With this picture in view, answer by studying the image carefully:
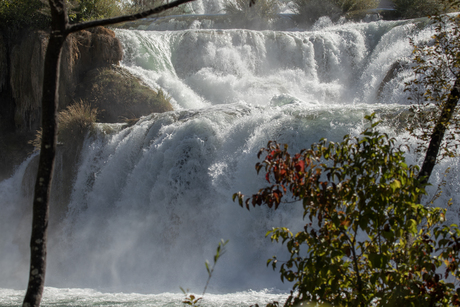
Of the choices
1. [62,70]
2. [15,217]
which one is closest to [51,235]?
[15,217]

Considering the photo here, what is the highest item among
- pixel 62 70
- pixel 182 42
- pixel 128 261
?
pixel 182 42

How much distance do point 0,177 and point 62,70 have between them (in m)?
3.76

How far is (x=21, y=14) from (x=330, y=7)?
1620 centimetres

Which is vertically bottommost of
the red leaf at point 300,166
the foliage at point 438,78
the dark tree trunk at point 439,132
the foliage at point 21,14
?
the red leaf at point 300,166

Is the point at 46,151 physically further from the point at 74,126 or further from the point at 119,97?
the point at 119,97

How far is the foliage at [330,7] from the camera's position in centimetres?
2168

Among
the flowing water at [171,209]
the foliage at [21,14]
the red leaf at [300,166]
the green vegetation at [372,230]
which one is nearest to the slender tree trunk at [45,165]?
the green vegetation at [372,230]

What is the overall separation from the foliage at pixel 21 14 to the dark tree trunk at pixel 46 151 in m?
10.7

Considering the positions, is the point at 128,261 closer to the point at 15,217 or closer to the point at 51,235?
the point at 51,235

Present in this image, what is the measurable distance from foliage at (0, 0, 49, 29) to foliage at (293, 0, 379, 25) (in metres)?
15.1

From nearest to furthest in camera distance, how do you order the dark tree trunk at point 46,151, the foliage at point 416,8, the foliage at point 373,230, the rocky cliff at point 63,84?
1. the foliage at point 373,230
2. the dark tree trunk at point 46,151
3. the rocky cliff at point 63,84
4. the foliage at point 416,8

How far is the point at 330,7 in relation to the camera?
21672 millimetres

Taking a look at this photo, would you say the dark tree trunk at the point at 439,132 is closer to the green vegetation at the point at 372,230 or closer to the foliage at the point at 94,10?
the green vegetation at the point at 372,230

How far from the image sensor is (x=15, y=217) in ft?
33.5
